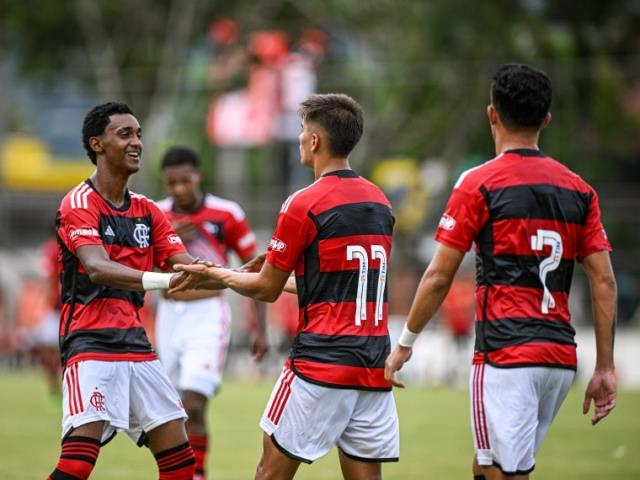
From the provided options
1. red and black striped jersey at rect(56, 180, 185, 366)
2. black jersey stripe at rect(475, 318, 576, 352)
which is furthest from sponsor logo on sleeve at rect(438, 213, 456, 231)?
red and black striped jersey at rect(56, 180, 185, 366)

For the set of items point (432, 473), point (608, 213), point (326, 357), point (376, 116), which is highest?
point (376, 116)

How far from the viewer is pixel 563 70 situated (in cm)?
3034

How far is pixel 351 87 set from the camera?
112 feet

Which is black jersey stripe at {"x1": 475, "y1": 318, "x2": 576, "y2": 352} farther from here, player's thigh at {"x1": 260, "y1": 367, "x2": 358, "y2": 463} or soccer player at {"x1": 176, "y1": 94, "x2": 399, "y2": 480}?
player's thigh at {"x1": 260, "y1": 367, "x2": 358, "y2": 463}

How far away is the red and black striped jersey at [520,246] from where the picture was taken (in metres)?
6.29

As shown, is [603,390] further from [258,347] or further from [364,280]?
[258,347]

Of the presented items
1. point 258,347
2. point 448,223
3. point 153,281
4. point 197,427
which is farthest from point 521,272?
point 197,427

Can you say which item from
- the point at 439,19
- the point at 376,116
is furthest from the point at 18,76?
the point at 439,19

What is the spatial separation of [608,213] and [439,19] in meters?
6.90

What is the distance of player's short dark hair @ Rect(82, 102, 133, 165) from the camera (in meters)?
7.52

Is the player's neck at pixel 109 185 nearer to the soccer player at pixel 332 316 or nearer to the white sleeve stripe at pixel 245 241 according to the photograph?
the soccer player at pixel 332 316

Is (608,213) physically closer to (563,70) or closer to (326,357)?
(563,70)

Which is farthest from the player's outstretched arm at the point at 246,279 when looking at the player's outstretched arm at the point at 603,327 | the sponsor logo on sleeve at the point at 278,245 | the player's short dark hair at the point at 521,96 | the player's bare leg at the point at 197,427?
the player's bare leg at the point at 197,427

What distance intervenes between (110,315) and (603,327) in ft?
9.78
